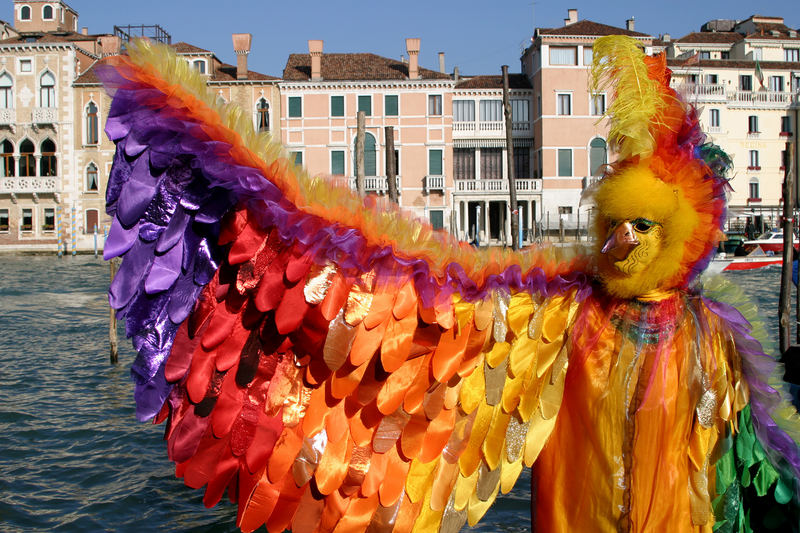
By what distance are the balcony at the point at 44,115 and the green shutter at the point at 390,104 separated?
50.4 ft

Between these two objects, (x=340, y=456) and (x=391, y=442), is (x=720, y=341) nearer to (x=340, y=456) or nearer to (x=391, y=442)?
(x=391, y=442)

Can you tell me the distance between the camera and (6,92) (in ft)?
104

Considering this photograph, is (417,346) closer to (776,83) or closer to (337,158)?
(337,158)

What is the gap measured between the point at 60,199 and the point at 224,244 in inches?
1295

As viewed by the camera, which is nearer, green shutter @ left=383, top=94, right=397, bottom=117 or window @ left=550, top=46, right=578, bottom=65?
Answer: window @ left=550, top=46, right=578, bottom=65

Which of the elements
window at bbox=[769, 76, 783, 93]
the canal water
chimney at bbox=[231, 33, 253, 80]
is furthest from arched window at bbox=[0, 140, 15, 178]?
window at bbox=[769, 76, 783, 93]

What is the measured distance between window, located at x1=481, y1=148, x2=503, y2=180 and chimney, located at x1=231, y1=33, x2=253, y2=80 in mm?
11568

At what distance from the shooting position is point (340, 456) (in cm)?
209

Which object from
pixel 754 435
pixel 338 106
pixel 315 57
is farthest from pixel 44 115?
pixel 754 435

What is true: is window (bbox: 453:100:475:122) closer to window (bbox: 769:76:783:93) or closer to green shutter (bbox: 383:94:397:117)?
green shutter (bbox: 383:94:397:117)

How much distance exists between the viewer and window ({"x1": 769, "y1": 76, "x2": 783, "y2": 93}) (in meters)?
34.5

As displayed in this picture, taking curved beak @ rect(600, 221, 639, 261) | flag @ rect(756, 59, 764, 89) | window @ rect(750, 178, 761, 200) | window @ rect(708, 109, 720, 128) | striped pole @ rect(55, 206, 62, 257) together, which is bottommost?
curved beak @ rect(600, 221, 639, 261)

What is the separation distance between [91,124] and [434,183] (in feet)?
53.6

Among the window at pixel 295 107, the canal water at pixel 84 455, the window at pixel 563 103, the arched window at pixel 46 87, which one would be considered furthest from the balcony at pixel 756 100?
the arched window at pixel 46 87
